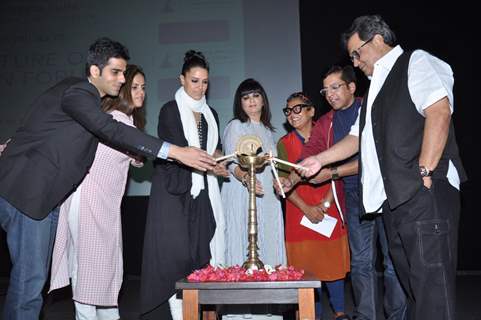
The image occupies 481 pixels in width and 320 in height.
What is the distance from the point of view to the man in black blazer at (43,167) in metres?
1.91

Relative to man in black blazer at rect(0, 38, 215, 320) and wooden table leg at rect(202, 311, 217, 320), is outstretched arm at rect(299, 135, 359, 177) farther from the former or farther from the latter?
wooden table leg at rect(202, 311, 217, 320)

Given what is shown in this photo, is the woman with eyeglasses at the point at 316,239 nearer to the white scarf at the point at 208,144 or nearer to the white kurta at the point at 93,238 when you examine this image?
the white scarf at the point at 208,144

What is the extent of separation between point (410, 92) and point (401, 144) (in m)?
0.21

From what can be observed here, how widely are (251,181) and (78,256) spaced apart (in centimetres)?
101

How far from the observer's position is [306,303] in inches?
72.6

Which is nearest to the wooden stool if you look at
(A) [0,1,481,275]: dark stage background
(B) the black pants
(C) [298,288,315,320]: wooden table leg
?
(C) [298,288,315,320]: wooden table leg

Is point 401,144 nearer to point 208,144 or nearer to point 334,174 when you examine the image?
point 334,174

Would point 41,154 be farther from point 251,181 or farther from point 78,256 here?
point 251,181

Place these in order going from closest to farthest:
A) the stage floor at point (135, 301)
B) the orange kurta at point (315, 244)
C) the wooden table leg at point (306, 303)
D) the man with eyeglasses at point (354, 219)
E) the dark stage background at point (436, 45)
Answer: the wooden table leg at point (306, 303) → the man with eyeglasses at point (354, 219) → the orange kurta at point (315, 244) → the stage floor at point (135, 301) → the dark stage background at point (436, 45)

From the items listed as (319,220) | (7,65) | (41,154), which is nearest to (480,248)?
(319,220)

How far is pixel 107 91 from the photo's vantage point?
88.5 inches

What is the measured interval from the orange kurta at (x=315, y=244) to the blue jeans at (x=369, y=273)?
262 millimetres

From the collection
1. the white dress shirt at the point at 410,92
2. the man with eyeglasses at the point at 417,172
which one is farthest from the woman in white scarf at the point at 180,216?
the man with eyeglasses at the point at 417,172

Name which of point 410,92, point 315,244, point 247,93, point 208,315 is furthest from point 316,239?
point 410,92
